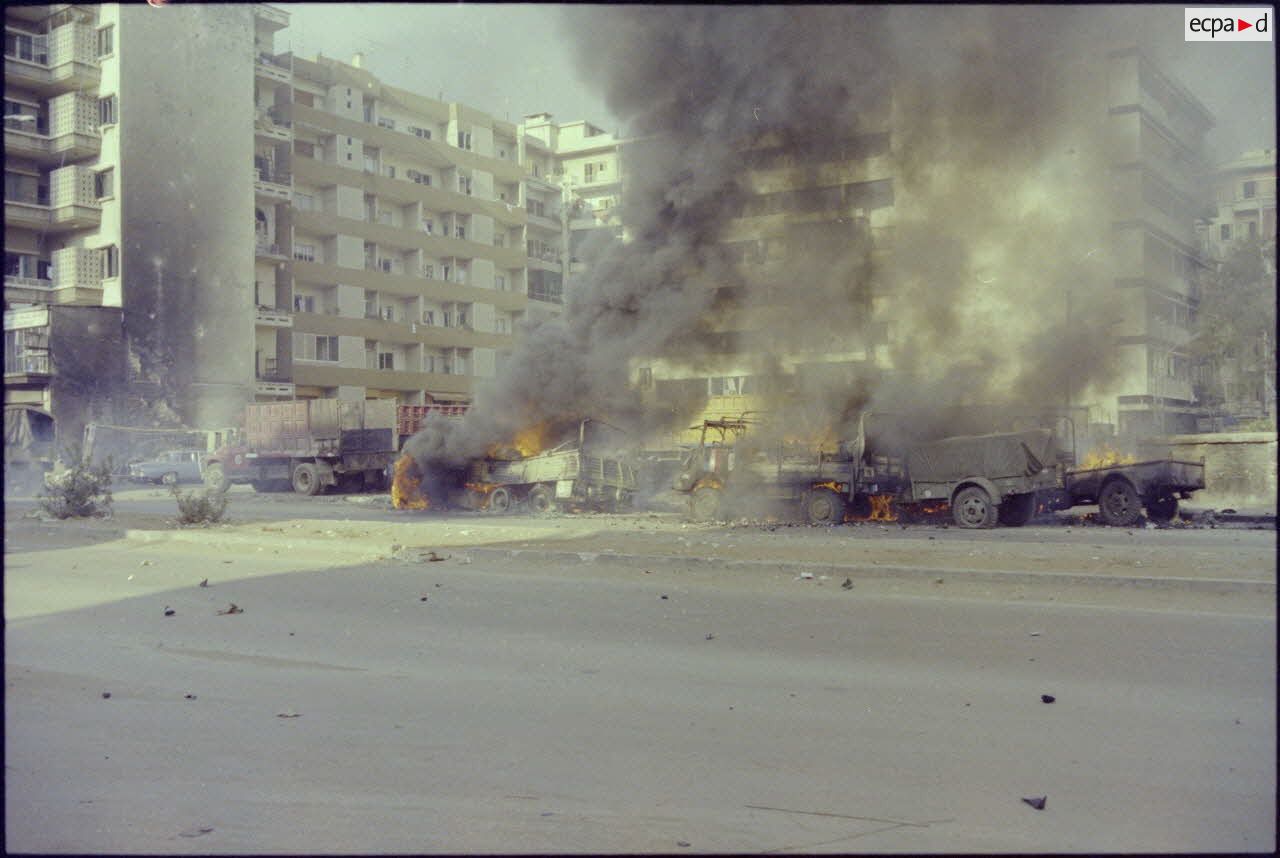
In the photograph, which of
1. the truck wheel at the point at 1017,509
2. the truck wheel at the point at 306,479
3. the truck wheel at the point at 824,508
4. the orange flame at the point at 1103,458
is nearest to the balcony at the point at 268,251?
the truck wheel at the point at 306,479

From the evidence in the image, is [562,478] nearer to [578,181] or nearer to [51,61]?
[51,61]

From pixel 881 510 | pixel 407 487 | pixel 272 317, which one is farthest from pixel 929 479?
pixel 272 317

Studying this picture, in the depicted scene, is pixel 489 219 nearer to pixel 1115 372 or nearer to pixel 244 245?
pixel 244 245

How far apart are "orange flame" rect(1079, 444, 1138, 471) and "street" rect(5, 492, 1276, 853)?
666 cm

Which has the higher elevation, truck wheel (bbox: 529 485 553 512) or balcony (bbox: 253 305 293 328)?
balcony (bbox: 253 305 293 328)

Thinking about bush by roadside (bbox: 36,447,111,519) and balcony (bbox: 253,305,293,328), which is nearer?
bush by roadside (bbox: 36,447,111,519)

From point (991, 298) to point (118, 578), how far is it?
45.2ft

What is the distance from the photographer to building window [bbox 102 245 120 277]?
85.4ft

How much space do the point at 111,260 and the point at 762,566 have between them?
2277cm

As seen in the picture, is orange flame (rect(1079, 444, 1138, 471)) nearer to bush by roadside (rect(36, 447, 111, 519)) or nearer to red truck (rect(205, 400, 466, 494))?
red truck (rect(205, 400, 466, 494))

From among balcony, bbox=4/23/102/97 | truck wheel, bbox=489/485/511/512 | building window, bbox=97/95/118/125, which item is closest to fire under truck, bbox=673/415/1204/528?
truck wheel, bbox=489/485/511/512

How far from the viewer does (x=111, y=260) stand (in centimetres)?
2631

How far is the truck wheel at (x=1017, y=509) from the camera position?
56.0 feet

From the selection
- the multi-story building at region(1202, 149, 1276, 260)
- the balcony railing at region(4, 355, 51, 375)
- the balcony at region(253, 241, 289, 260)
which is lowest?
the balcony railing at region(4, 355, 51, 375)
